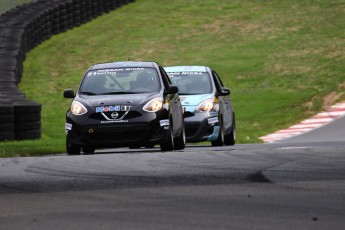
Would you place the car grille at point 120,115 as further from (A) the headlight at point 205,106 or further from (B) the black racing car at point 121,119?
(A) the headlight at point 205,106

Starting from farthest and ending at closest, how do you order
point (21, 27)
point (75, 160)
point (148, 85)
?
point (21, 27), point (148, 85), point (75, 160)

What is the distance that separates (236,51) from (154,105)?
22842 millimetres

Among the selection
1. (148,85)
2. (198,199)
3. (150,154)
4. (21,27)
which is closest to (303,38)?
(21,27)

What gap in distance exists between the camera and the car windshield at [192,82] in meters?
21.5

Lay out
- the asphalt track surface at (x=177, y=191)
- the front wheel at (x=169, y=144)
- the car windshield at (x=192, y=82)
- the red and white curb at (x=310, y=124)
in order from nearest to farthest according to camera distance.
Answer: the asphalt track surface at (x=177, y=191) < the front wheel at (x=169, y=144) < the car windshield at (x=192, y=82) < the red and white curb at (x=310, y=124)

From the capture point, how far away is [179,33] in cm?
4375

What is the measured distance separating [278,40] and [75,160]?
89.2 feet

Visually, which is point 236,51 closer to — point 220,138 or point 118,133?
point 220,138

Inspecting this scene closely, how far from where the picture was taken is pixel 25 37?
36.2 meters

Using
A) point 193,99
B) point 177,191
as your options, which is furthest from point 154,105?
point 177,191

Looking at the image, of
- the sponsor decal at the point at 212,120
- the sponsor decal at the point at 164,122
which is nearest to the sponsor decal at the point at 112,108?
the sponsor decal at the point at 164,122

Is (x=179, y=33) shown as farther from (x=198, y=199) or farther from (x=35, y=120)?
(x=198, y=199)

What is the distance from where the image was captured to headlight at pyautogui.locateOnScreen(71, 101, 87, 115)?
17.3 meters

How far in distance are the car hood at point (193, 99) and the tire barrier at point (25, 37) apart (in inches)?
103
